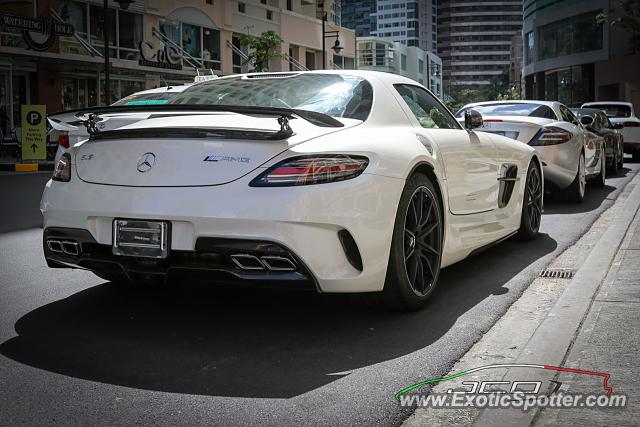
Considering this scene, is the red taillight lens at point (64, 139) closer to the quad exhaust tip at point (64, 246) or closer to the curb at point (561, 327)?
the quad exhaust tip at point (64, 246)

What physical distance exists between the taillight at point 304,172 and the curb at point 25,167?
726 inches

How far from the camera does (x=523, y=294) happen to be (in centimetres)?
524

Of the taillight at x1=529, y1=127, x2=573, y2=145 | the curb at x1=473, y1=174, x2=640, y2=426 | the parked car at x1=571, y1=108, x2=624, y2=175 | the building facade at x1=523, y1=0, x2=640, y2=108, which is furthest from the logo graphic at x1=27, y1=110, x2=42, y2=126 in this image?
the building facade at x1=523, y1=0, x2=640, y2=108

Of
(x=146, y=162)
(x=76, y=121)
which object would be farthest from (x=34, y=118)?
(x=146, y=162)

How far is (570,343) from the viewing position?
389 centimetres

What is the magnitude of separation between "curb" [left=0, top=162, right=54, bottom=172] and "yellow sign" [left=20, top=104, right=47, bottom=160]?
0.28 metres

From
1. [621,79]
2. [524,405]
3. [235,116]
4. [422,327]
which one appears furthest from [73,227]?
[621,79]

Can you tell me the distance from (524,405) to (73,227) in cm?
246

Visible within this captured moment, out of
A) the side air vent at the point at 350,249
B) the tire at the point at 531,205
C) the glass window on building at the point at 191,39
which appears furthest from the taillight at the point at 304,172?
the glass window on building at the point at 191,39

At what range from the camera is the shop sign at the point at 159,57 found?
33.3m

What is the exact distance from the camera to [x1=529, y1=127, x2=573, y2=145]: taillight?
10.3 meters

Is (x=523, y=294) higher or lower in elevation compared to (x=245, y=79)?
lower

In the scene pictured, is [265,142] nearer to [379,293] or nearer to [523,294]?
[379,293]

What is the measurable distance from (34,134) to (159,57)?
46.7 feet
